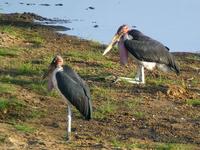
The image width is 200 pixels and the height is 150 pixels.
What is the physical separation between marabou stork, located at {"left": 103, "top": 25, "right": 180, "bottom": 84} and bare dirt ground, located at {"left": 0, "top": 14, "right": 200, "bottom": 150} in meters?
0.26

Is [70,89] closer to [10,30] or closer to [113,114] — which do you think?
[113,114]

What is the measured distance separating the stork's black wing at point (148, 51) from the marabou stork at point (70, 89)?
2963mm

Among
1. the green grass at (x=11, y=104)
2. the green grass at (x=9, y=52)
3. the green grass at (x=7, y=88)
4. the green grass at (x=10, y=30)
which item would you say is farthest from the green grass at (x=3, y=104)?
the green grass at (x=10, y=30)

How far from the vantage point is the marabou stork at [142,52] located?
11750 mm

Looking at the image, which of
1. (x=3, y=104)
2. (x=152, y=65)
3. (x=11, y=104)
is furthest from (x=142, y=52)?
(x=3, y=104)

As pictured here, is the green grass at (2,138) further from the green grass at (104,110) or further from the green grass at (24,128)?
the green grass at (104,110)

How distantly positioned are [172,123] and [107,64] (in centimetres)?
322

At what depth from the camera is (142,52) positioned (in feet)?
38.5

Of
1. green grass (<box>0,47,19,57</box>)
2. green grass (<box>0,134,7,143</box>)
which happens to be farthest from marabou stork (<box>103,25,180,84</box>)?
green grass (<box>0,134,7,143</box>)

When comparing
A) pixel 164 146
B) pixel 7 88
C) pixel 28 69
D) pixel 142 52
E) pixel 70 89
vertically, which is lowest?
Result: pixel 164 146

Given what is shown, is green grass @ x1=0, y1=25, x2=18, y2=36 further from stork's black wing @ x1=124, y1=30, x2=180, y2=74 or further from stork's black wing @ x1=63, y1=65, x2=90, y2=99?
stork's black wing @ x1=63, y1=65, x2=90, y2=99

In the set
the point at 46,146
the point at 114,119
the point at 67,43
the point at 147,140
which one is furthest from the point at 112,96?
the point at 67,43

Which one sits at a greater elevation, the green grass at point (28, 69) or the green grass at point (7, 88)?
the green grass at point (28, 69)

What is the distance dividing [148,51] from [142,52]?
4.0 inches
